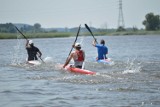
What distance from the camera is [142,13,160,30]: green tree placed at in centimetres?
14375

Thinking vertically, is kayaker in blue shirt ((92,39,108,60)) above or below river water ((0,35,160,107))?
above

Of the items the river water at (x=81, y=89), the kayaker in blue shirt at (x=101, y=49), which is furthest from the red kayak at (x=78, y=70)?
the kayaker in blue shirt at (x=101, y=49)

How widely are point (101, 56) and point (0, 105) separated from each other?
15289mm

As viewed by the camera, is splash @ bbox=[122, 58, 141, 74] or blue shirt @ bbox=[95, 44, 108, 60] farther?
blue shirt @ bbox=[95, 44, 108, 60]

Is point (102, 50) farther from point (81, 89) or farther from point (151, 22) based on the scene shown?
point (151, 22)

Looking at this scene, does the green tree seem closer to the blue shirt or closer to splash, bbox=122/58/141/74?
the blue shirt

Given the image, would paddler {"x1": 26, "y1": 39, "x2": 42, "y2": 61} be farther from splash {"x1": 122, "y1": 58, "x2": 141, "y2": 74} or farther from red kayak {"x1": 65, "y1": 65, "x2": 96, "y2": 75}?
splash {"x1": 122, "y1": 58, "x2": 141, "y2": 74}

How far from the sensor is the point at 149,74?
22203 millimetres

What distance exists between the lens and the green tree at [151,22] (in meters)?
144

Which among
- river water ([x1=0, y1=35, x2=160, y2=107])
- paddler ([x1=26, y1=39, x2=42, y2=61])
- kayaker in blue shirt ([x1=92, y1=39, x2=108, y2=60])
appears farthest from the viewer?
paddler ([x1=26, y1=39, x2=42, y2=61])

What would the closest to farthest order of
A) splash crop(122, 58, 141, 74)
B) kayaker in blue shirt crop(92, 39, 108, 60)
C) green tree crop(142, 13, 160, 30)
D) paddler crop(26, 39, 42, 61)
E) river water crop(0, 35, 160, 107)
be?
1. river water crop(0, 35, 160, 107)
2. splash crop(122, 58, 141, 74)
3. kayaker in blue shirt crop(92, 39, 108, 60)
4. paddler crop(26, 39, 42, 61)
5. green tree crop(142, 13, 160, 30)

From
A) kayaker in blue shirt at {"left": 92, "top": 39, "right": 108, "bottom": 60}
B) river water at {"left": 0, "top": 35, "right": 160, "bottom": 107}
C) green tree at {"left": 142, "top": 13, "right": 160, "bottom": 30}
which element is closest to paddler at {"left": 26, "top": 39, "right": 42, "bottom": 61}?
kayaker in blue shirt at {"left": 92, "top": 39, "right": 108, "bottom": 60}

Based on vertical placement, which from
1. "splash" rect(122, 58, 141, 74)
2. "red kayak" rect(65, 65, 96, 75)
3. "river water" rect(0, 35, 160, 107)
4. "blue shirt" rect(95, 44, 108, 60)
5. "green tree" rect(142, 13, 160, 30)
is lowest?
"river water" rect(0, 35, 160, 107)

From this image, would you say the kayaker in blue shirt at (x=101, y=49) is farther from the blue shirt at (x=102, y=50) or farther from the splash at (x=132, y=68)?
the splash at (x=132, y=68)
